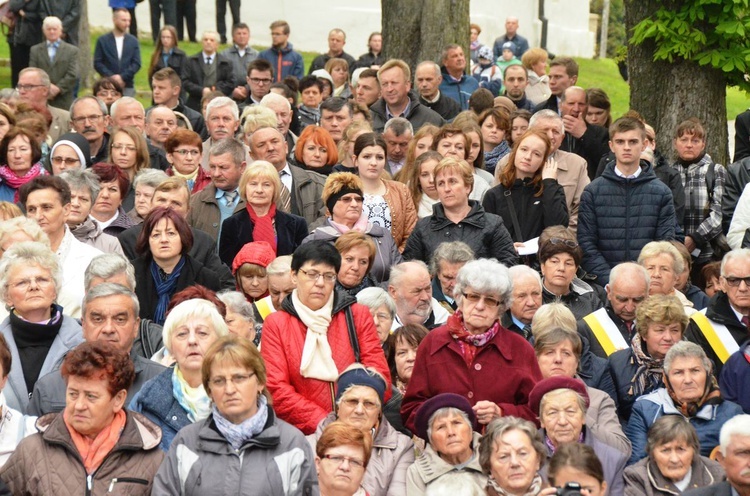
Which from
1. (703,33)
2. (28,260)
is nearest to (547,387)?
(28,260)

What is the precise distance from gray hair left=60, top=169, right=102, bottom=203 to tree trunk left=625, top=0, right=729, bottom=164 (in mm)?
6823

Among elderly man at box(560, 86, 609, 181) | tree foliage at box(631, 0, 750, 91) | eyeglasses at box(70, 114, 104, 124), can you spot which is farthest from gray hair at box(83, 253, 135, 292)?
tree foliage at box(631, 0, 750, 91)

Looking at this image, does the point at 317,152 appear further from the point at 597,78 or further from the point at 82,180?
the point at 597,78

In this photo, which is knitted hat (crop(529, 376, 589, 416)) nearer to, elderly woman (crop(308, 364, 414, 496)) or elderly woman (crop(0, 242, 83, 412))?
elderly woman (crop(308, 364, 414, 496))

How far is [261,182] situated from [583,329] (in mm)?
2730

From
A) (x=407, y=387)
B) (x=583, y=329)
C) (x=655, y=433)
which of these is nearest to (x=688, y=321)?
(x=583, y=329)

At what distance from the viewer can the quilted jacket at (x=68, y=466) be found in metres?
6.66

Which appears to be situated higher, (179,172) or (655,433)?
(179,172)

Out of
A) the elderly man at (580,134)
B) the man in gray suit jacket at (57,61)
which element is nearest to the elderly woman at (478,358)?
the elderly man at (580,134)

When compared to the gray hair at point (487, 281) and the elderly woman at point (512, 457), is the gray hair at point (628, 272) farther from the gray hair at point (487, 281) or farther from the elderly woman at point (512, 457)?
the elderly woman at point (512, 457)

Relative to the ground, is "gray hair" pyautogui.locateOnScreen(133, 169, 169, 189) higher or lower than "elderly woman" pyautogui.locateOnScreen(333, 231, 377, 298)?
higher

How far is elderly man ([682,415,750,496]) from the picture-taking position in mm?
7191

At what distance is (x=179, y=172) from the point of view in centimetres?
1195

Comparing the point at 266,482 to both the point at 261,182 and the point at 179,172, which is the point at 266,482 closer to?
the point at 261,182
